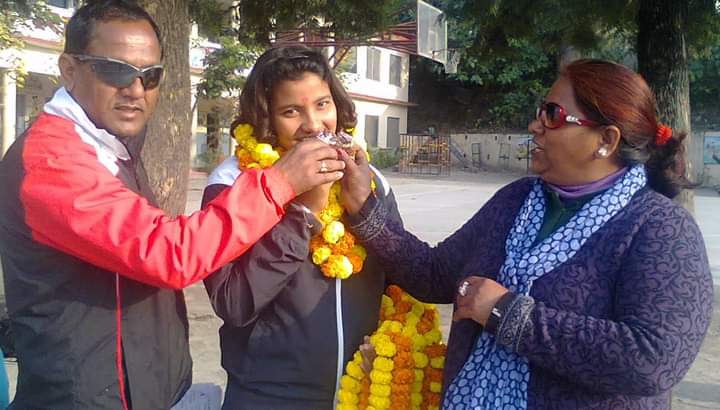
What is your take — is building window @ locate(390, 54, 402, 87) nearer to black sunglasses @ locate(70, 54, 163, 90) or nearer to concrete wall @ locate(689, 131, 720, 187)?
concrete wall @ locate(689, 131, 720, 187)

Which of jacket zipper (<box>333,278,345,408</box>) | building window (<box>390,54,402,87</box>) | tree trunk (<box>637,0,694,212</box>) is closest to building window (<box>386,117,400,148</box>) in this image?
building window (<box>390,54,402,87</box>)

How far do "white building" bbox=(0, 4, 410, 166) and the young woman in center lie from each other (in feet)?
6.37

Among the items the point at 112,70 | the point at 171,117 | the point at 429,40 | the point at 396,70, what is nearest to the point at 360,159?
the point at 112,70

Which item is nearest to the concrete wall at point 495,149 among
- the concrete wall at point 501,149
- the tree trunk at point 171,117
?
the concrete wall at point 501,149

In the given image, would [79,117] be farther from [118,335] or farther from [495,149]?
[495,149]

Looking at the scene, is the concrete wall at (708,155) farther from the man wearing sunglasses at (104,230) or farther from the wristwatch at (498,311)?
the man wearing sunglasses at (104,230)

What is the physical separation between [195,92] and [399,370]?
2007cm

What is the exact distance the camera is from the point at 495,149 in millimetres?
31156

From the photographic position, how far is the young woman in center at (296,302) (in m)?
2.06

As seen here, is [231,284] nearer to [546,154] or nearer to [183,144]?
[546,154]

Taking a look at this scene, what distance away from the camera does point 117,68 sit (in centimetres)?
181

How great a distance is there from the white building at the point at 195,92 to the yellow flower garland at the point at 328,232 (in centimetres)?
190

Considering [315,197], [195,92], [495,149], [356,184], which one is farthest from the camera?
[495,149]

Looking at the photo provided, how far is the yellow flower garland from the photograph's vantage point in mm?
2092
